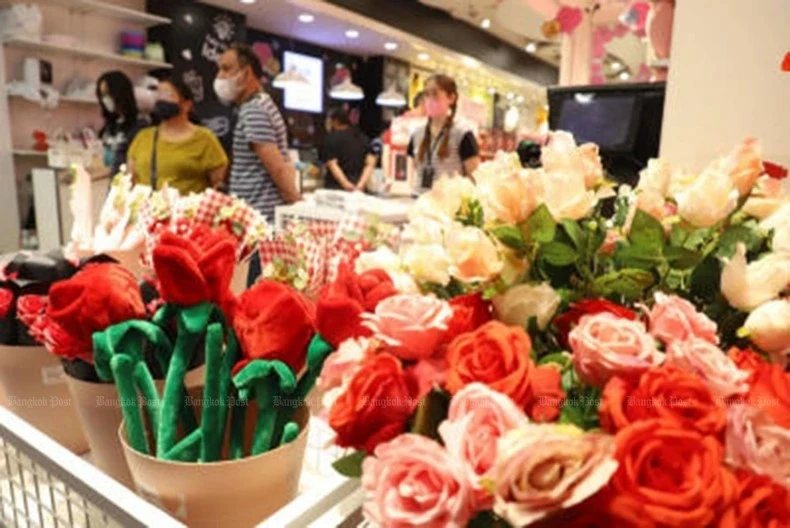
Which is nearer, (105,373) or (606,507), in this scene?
(606,507)

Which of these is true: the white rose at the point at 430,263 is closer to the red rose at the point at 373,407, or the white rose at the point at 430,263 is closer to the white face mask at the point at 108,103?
the red rose at the point at 373,407

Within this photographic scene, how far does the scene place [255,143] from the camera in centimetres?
221

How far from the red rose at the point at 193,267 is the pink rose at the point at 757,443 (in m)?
0.45

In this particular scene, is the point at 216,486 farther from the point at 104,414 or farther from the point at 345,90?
the point at 345,90

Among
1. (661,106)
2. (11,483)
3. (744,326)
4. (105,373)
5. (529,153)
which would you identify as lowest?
(11,483)

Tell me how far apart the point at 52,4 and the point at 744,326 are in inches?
232

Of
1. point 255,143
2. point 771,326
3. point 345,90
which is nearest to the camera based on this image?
point 771,326

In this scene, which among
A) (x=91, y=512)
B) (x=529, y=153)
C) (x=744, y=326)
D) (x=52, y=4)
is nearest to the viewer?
(x=744, y=326)

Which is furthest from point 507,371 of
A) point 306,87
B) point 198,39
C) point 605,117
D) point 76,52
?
point 306,87

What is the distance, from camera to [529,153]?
1167 millimetres

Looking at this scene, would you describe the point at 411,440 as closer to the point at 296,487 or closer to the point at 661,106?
the point at 296,487

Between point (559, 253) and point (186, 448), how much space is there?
0.38 metres

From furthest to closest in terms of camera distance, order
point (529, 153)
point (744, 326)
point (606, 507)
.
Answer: point (529, 153)
point (744, 326)
point (606, 507)

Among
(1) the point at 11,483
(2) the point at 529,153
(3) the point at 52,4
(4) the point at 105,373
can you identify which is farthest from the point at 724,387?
(3) the point at 52,4
